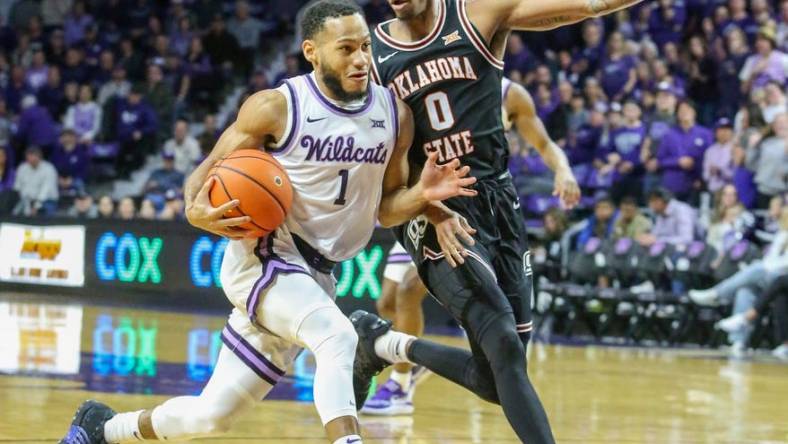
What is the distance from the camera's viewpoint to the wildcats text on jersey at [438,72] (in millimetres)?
5750

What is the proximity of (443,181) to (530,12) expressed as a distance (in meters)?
1.10

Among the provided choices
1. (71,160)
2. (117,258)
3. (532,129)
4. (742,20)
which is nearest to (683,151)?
(742,20)

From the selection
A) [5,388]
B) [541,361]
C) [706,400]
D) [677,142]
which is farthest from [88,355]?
[677,142]

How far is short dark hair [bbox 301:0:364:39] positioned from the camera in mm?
5043

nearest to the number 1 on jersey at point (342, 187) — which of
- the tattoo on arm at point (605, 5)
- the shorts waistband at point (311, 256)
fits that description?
the shorts waistband at point (311, 256)

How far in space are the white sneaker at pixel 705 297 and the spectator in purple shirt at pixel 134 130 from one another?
9.70 meters

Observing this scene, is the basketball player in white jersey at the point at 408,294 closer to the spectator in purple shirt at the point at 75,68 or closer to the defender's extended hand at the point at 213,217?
the defender's extended hand at the point at 213,217

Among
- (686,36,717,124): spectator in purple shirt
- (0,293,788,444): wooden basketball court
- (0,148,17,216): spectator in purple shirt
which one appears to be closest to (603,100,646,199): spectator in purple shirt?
(686,36,717,124): spectator in purple shirt

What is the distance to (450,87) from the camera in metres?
5.76

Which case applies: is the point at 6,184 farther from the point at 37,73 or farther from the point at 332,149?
the point at 332,149

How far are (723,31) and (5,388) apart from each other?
36.6ft

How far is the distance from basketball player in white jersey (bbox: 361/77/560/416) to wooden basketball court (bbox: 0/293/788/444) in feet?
0.61

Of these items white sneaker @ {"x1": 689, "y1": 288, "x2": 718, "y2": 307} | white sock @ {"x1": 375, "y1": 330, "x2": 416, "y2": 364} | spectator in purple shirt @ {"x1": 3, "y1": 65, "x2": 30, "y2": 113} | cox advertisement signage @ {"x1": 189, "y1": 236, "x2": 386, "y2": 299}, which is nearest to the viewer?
white sock @ {"x1": 375, "y1": 330, "x2": 416, "y2": 364}

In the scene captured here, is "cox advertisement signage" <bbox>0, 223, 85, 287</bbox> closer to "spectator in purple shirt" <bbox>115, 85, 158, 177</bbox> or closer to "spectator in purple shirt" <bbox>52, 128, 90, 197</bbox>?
"spectator in purple shirt" <bbox>52, 128, 90, 197</bbox>
